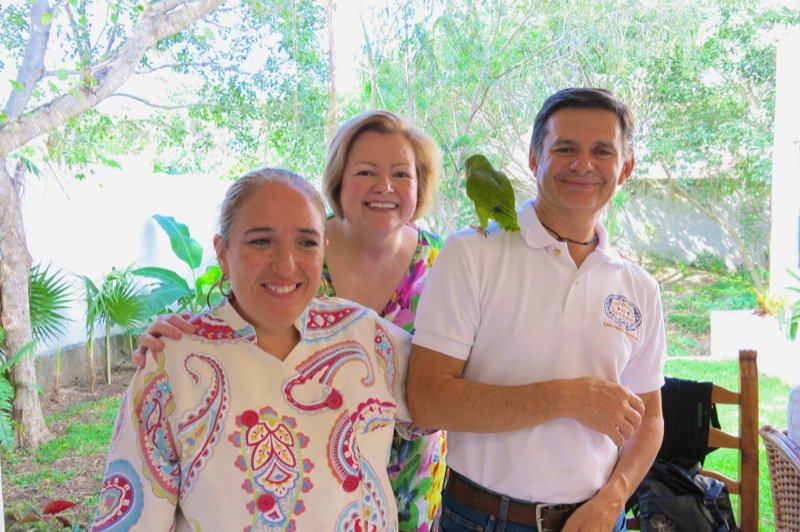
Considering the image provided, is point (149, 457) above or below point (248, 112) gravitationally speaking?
below

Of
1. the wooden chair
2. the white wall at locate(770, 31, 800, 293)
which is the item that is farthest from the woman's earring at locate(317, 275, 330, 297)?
the white wall at locate(770, 31, 800, 293)

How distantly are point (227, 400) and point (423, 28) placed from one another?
15.1ft

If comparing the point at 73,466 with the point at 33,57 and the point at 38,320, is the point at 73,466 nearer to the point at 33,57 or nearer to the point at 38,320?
the point at 38,320

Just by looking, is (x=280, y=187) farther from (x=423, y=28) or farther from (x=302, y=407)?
(x=423, y=28)

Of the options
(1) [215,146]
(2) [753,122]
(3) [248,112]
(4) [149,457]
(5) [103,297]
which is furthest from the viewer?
(2) [753,122]

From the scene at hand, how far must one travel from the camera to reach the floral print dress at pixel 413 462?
149cm

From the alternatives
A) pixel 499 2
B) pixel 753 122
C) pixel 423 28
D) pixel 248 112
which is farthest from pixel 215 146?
pixel 753 122

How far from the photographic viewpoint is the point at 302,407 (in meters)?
1.12

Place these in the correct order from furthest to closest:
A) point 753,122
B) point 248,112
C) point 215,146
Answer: point 753,122, point 215,146, point 248,112

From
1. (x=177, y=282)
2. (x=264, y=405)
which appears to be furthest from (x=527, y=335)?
(x=177, y=282)

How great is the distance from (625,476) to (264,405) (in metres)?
0.71

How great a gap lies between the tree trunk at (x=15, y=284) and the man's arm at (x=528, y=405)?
3.11 m

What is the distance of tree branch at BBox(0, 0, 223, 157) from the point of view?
10.4 ft

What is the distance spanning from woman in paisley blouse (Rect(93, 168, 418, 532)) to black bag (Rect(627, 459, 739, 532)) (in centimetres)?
98
